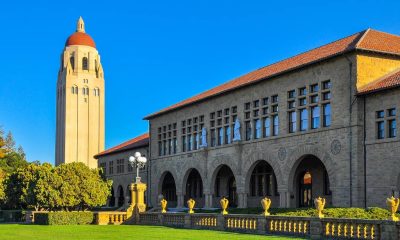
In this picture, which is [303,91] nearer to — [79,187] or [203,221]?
[203,221]

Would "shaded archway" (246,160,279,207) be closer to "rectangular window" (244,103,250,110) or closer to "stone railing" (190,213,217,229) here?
"rectangular window" (244,103,250,110)

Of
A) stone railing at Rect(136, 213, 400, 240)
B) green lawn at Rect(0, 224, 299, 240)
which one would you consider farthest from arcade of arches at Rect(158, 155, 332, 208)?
green lawn at Rect(0, 224, 299, 240)

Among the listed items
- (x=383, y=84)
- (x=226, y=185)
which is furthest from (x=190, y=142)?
(x=383, y=84)

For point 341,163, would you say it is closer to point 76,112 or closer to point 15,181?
point 15,181

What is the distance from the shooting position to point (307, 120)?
3916 cm

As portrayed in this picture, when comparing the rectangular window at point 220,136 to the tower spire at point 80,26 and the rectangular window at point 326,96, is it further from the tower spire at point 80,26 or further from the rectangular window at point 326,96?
the tower spire at point 80,26

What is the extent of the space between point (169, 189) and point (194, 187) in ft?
19.2

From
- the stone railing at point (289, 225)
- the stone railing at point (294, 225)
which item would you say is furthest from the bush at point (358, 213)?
the stone railing at point (294, 225)

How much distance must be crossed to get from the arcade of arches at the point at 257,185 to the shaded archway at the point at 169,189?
140 millimetres

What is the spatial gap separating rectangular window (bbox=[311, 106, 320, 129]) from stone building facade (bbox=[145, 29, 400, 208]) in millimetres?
60

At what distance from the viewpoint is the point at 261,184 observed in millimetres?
47812

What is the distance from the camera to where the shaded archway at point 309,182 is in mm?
40906

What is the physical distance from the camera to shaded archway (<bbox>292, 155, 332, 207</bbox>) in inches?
1610

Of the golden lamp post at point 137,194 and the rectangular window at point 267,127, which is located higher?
the rectangular window at point 267,127
